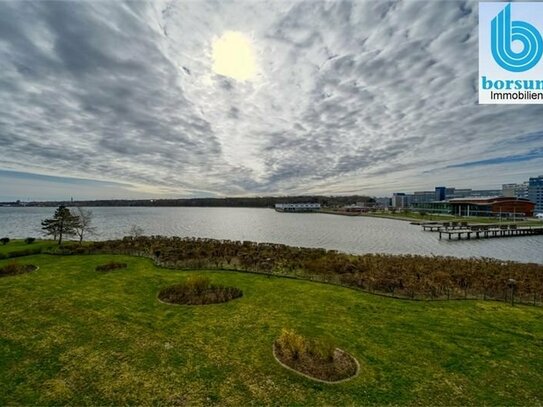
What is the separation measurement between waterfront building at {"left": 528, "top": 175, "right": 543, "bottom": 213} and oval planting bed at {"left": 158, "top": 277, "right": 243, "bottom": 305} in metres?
197

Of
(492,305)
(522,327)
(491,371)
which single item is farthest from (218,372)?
(492,305)

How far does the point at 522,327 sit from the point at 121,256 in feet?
91.9

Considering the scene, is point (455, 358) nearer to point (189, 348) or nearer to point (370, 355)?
point (370, 355)

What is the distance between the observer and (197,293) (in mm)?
15125

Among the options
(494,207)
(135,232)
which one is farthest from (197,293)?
(494,207)

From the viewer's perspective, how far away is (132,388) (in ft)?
25.3

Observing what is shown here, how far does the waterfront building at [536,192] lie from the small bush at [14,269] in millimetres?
205374

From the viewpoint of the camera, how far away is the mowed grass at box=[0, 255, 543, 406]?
25.0 feet

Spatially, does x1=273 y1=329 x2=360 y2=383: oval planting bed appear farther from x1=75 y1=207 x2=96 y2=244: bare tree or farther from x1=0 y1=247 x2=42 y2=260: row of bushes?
x1=75 y1=207 x2=96 y2=244: bare tree

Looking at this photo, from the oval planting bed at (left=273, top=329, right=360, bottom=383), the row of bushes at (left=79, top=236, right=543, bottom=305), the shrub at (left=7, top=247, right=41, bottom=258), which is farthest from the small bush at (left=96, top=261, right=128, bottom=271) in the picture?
the oval planting bed at (left=273, top=329, right=360, bottom=383)

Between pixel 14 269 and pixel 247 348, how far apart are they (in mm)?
19627

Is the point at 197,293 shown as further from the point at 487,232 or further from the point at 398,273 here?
the point at 487,232

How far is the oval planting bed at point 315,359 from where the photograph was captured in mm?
8430

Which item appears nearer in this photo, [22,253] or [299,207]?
[22,253]
